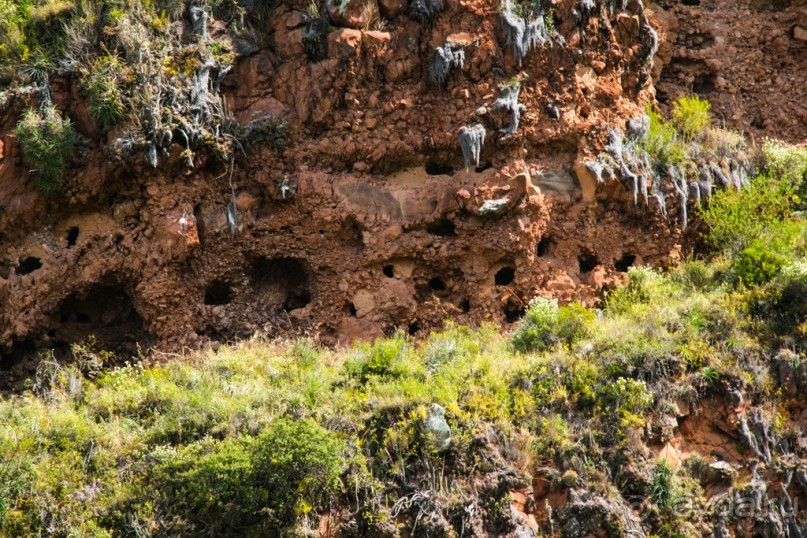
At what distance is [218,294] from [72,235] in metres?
2.22

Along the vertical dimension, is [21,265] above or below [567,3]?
below

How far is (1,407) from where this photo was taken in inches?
443

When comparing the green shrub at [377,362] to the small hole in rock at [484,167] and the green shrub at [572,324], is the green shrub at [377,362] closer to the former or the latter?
the green shrub at [572,324]

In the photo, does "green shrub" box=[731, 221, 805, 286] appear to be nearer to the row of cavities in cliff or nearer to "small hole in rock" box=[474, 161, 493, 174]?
the row of cavities in cliff

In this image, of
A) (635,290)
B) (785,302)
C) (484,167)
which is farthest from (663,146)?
(785,302)

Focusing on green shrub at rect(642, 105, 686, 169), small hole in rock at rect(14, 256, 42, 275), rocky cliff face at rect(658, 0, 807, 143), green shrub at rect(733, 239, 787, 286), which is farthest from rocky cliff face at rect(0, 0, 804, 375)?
rocky cliff face at rect(658, 0, 807, 143)

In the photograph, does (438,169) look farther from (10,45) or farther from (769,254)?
(10,45)

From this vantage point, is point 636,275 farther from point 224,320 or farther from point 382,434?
point 224,320

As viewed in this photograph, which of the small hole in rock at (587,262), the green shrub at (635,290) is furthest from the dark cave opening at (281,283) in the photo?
the green shrub at (635,290)

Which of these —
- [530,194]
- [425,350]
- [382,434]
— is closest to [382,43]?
[530,194]

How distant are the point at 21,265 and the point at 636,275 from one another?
28.3 feet

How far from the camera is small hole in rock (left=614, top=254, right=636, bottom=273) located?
43.8 ft

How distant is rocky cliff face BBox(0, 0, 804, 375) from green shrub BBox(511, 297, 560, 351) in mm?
582

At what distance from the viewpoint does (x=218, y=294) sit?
43.0 ft
